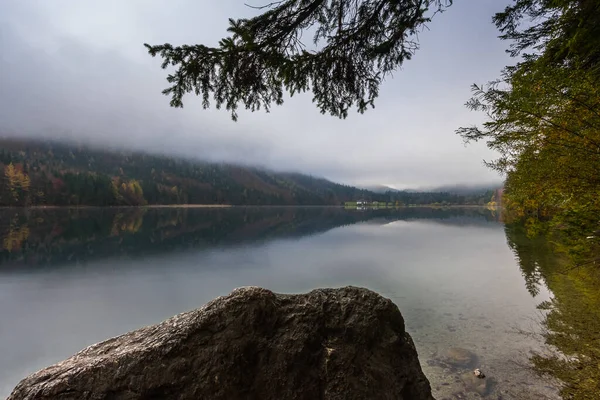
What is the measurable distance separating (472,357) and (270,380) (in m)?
7.90

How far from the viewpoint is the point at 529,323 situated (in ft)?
37.3

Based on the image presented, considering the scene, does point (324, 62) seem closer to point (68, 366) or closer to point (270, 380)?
point (270, 380)

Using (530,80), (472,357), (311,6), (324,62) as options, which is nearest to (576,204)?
(530,80)

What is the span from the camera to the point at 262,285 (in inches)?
853

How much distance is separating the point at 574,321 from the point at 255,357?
1189 cm

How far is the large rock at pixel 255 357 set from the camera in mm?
3426

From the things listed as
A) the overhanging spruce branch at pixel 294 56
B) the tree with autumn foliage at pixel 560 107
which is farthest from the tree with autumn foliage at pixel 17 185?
the tree with autumn foliage at pixel 560 107

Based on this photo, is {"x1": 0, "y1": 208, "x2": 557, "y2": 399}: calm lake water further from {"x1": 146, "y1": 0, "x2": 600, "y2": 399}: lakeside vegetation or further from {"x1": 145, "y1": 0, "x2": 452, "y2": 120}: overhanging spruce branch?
{"x1": 145, "y1": 0, "x2": 452, "y2": 120}: overhanging spruce branch

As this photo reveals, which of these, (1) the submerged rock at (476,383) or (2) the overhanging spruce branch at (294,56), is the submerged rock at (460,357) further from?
(2) the overhanging spruce branch at (294,56)

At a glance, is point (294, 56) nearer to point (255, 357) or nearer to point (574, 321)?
point (255, 357)

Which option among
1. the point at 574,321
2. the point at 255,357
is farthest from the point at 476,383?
the point at 255,357

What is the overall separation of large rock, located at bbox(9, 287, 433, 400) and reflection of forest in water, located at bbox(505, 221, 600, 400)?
5.13 meters

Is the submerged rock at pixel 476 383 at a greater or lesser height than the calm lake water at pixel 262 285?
greater

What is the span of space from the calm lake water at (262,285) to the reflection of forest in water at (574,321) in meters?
0.49
